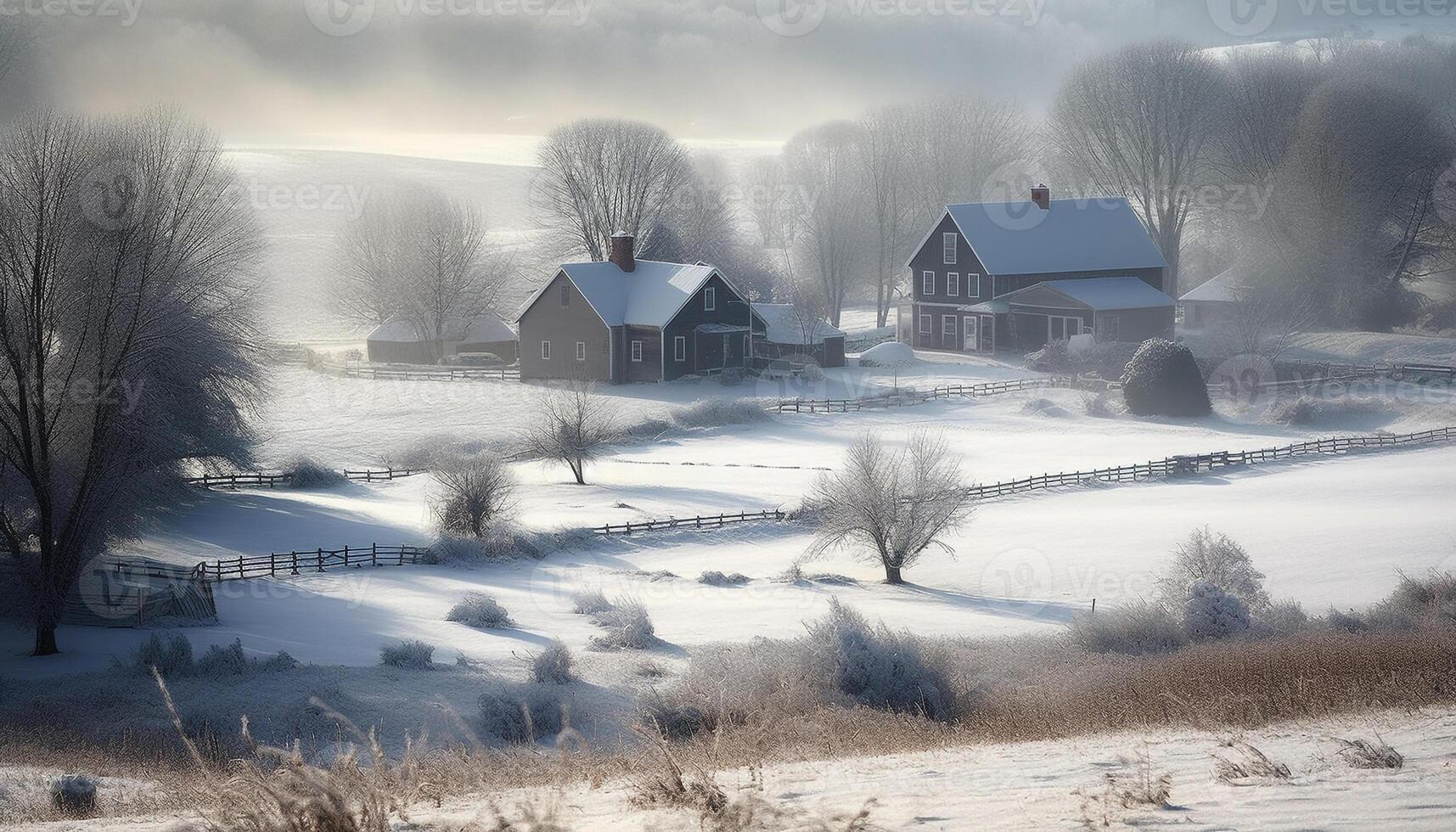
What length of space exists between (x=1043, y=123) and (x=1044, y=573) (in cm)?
9764

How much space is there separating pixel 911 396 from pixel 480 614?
3321cm

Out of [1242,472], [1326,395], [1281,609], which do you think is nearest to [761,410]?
[1242,472]

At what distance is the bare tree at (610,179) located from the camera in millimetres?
80438

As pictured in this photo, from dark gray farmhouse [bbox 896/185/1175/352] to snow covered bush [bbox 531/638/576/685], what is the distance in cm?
5032

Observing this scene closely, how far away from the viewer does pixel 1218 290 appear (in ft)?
237

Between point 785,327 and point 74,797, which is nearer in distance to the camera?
point 74,797

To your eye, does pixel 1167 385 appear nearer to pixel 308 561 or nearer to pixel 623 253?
pixel 623 253

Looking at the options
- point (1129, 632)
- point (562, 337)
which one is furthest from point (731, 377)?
point (1129, 632)

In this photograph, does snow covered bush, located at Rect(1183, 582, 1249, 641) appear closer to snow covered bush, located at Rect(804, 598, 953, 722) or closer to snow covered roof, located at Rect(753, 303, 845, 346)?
snow covered bush, located at Rect(804, 598, 953, 722)

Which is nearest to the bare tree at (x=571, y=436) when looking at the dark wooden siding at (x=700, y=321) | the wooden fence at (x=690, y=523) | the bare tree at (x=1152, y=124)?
the wooden fence at (x=690, y=523)

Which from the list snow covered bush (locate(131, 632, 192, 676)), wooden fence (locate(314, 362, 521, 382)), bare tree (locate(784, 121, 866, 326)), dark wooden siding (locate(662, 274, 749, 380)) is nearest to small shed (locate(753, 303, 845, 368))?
dark wooden siding (locate(662, 274, 749, 380))

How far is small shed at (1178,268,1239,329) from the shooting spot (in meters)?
71.1

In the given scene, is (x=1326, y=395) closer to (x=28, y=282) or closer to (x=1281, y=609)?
(x=1281, y=609)

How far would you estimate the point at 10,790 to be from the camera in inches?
492
